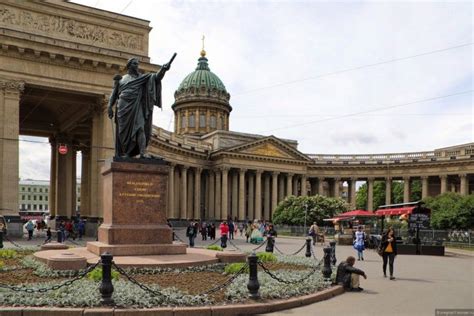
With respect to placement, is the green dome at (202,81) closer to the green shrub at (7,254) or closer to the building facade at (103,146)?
the building facade at (103,146)

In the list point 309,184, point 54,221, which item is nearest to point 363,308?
point 54,221

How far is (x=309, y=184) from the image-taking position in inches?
3939

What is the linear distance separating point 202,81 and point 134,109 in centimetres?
8768

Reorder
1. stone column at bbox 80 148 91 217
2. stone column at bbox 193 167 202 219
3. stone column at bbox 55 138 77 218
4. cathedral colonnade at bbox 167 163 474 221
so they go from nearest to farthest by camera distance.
Answer: stone column at bbox 80 148 91 217, stone column at bbox 55 138 77 218, cathedral colonnade at bbox 167 163 474 221, stone column at bbox 193 167 202 219

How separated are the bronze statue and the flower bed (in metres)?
4.27

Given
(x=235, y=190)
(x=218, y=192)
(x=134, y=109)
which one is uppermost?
(x=134, y=109)

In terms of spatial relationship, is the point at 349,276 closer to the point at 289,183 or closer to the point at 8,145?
the point at 8,145

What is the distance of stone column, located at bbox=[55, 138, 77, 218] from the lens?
4694cm

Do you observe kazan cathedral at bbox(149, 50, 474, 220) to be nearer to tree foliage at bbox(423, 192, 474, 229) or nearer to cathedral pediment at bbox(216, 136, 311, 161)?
cathedral pediment at bbox(216, 136, 311, 161)

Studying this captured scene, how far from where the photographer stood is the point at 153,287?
10750 millimetres

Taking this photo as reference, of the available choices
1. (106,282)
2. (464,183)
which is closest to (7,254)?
(106,282)

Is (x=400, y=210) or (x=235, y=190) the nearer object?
(x=400, y=210)

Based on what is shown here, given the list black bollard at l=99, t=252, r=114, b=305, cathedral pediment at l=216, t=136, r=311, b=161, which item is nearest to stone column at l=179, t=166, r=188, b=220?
cathedral pediment at l=216, t=136, r=311, b=161

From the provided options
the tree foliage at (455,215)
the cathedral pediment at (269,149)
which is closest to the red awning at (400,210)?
the tree foliage at (455,215)
